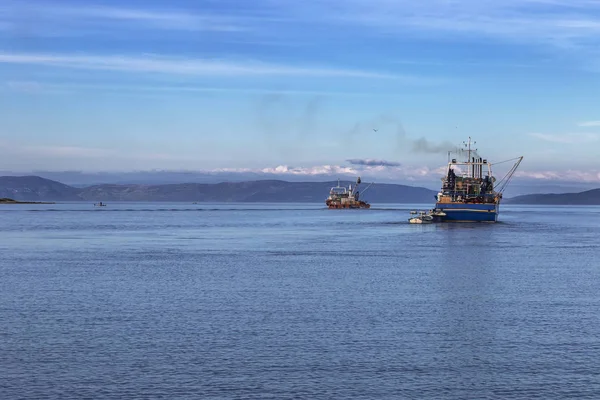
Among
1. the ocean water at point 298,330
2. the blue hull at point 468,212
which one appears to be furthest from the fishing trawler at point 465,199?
the ocean water at point 298,330

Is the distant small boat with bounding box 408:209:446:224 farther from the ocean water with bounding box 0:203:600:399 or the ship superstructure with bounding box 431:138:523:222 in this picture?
the ocean water with bounding box 0:203:600:399

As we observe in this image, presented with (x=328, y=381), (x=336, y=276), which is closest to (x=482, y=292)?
(x=336, y=276)

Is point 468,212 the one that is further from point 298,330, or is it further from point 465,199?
point 298,330

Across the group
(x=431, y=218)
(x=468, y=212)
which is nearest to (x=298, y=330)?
(x=468, y=212)

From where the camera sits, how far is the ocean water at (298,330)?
27.0 m

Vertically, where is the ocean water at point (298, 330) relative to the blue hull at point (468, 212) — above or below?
below

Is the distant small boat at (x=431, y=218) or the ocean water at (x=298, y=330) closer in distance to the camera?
the ocean water at (x=298, y=330)

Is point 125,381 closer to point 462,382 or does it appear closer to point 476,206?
point 462,382

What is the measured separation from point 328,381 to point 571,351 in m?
11.0

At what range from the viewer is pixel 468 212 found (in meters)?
165

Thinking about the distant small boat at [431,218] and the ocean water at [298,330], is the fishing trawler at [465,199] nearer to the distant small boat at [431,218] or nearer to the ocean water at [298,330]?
the distant small boat at [431,218]

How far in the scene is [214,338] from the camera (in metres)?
34.5

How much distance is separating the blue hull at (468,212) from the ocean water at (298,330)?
9087 cm

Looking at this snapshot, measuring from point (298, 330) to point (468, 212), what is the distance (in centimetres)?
13316
